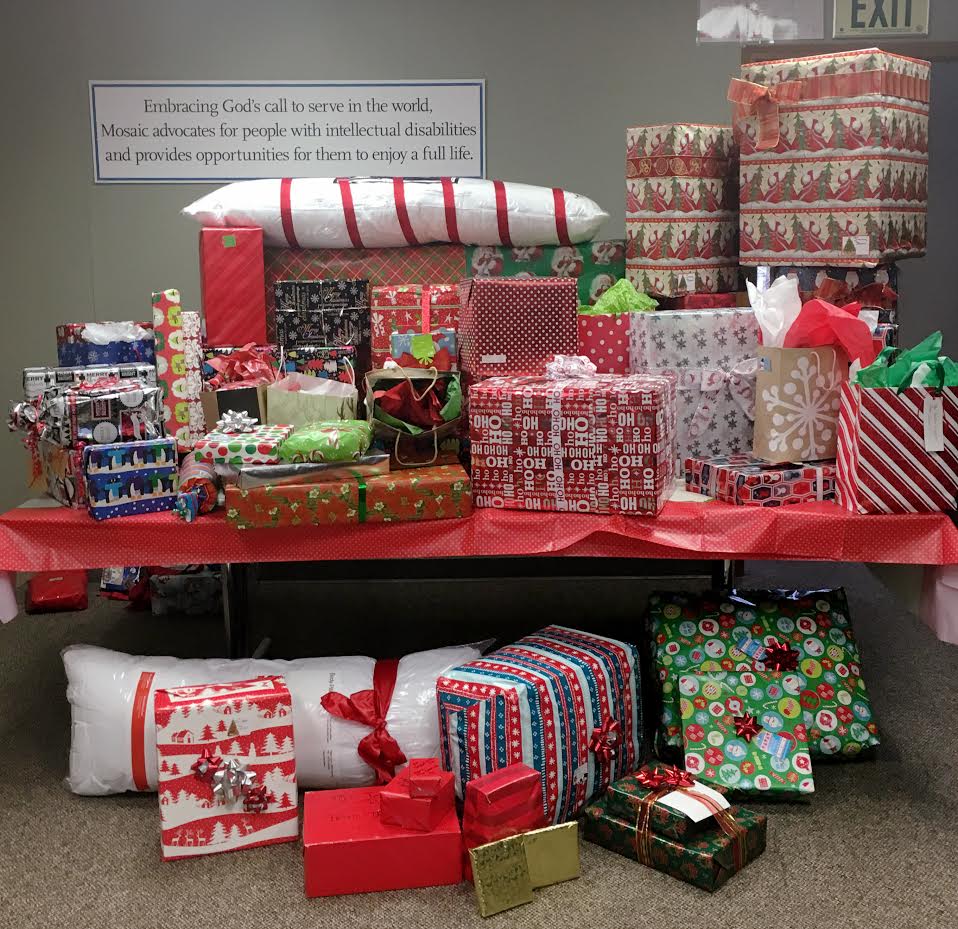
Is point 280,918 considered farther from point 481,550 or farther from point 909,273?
point 909,273

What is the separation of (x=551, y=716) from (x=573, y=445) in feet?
1.87

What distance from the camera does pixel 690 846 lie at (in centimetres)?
212

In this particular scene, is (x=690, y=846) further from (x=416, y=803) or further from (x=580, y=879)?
(x=416, y=803)

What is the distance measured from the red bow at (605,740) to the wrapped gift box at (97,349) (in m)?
1.55

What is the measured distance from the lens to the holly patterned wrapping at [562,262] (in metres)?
3.45

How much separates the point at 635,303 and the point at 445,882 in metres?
1.58

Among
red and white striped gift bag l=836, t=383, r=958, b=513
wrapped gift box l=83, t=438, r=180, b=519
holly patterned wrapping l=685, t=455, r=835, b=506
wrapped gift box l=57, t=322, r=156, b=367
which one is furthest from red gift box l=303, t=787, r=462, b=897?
wrapped gift box l=57, t=322, r=156, b=367

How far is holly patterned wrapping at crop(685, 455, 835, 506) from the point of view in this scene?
2465mm

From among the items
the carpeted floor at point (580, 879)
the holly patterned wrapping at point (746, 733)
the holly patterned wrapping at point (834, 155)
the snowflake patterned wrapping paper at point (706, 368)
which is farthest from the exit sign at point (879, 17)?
the holly patterned wrapping at point (746, 733)

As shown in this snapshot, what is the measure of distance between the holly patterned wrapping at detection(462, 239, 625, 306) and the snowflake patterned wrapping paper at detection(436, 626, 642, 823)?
4.43 feet

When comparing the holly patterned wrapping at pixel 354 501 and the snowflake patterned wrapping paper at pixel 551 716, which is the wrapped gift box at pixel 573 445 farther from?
the snowflake patterned wrapping paper at pixel 551 716

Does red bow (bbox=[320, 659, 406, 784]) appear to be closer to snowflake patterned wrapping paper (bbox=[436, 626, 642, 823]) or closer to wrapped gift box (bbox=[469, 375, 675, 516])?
snowflake patterned wrapping paper (bbox=[436, 626, 642, 823])

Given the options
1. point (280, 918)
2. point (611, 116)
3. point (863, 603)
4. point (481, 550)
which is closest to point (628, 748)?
point (481, 550)

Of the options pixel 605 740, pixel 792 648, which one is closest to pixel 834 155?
pixel 792 648
